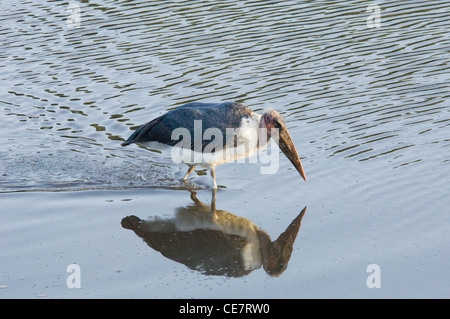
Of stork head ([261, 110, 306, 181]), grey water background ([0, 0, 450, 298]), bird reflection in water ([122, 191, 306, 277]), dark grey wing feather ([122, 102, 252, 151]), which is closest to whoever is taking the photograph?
grey water background ([0, 0, 450, 298])

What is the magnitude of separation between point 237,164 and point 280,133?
888mm

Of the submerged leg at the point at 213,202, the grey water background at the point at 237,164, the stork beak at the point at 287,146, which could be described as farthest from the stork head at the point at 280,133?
the submerged leg at the point at 213,202

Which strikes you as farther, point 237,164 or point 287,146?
point 237,164

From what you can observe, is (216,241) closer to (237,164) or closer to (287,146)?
(287,146)

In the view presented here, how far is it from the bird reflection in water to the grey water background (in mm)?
99

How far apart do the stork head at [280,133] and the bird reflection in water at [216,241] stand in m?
1.02

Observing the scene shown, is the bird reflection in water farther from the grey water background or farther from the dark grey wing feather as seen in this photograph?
the dark grey wing feather

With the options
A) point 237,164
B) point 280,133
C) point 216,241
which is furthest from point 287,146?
point 216,241

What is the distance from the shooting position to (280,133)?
8.96m

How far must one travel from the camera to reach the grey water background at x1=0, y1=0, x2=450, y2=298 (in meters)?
6.72

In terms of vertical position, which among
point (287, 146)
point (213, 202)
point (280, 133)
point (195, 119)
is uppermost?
point (195, 119)

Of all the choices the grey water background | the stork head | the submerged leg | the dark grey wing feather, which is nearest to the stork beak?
the stork head

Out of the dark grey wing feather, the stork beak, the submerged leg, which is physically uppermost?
the dark grey wing feather

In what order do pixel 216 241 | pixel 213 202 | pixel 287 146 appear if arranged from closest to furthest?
pixel 216 241 < pixel 213 202 < pixel 287 146
